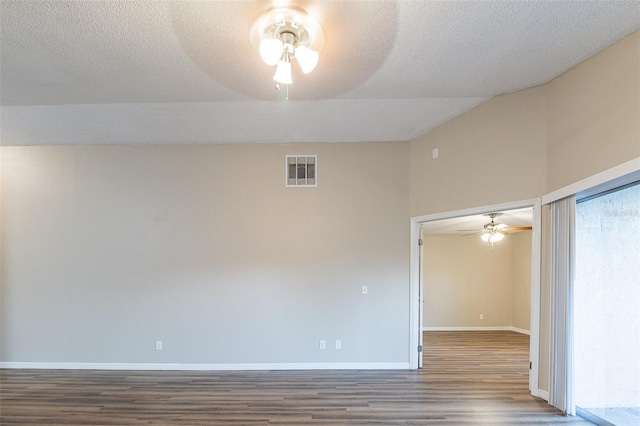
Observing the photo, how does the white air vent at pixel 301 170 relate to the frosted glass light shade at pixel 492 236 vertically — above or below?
above

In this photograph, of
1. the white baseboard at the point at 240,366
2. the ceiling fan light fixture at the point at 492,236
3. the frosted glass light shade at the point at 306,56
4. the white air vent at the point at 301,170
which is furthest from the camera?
the ceiling fan light fixture at the point at 492,236

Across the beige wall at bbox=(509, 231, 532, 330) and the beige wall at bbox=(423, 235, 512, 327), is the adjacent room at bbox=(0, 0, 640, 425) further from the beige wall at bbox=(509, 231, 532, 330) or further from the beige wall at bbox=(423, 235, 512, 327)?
the beige wall at bbox=(509, 231, 532, 330)

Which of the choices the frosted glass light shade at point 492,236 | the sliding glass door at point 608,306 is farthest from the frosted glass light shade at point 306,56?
the frosted glass light shade at point 492,236

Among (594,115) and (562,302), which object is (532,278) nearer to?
(562,302)

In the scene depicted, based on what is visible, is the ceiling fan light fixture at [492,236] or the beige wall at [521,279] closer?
the ceiling fan light fixture at [492,236]

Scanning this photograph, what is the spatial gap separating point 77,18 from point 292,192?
311 centimetres

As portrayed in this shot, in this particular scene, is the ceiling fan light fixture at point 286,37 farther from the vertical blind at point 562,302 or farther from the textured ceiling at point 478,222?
the textured ceiling at point 478,222

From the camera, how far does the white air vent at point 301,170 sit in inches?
202

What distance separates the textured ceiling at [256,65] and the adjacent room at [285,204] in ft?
0.10

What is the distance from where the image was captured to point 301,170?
5.14 meters

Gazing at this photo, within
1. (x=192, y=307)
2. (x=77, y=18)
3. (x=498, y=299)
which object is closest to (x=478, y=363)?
(x=498, y=299)

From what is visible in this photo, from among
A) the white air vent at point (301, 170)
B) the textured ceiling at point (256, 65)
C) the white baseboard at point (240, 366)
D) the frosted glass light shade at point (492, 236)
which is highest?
the textured ceiling at point (256, 65)

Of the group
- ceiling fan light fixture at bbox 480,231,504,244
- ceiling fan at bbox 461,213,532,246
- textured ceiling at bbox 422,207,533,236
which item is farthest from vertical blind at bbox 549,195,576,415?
ceiling fan light fixture at bbox 480,231,504,244

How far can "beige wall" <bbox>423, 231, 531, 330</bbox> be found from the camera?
329 inches
